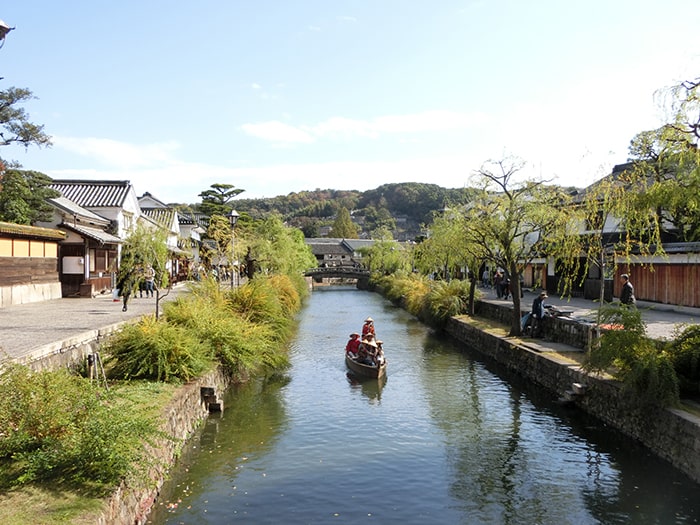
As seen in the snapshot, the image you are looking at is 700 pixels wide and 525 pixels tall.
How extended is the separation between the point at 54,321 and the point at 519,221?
16.0 metres

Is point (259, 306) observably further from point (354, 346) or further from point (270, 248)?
point (270, 248)

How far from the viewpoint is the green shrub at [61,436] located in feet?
23.6

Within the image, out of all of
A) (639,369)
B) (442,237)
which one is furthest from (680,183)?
(442,237)

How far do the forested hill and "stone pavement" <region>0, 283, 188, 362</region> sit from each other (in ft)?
402

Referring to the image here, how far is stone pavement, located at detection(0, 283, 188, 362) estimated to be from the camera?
38.3 ft

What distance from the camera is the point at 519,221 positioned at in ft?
69.8

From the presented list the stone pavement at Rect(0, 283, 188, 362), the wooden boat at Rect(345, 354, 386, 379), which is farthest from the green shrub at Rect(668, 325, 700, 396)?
the stone pavement at Rect(0, 283, 188, 362)

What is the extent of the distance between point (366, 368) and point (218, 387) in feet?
16.7

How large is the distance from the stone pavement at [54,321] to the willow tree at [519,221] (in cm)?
1207

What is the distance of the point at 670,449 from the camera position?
424 inches

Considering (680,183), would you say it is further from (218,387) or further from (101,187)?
(101,187)

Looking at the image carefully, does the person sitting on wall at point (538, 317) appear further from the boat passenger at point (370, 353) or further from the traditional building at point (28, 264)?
the traditional building at point (28, 264)

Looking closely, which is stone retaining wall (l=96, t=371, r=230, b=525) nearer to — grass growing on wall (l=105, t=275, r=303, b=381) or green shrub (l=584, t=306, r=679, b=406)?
grass growing on wall (l=105, t=275, r=303, b=381)

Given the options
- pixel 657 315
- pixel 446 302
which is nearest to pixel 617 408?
pixel 657 315
